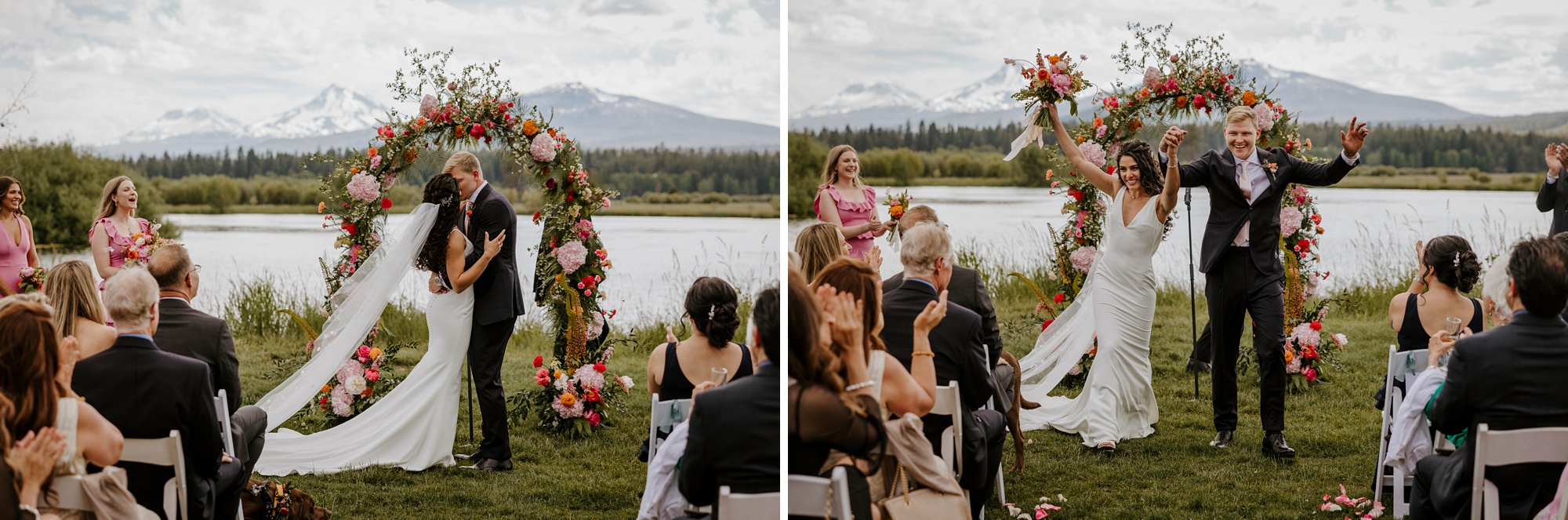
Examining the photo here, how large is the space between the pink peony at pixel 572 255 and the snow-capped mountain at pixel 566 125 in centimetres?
1539

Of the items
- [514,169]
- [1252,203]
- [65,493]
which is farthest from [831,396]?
[514,169]

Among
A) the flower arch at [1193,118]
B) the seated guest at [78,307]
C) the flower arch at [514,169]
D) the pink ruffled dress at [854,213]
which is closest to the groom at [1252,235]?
the flower arch at [1193,118]

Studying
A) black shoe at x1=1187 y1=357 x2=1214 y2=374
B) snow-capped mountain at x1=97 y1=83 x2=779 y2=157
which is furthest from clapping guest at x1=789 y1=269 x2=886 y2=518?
snow-capped mountain at x1=97 y1=83 x2=779 y2=157

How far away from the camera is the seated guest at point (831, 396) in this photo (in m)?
3.04

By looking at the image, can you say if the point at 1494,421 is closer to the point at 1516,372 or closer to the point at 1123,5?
the point at 1516,372

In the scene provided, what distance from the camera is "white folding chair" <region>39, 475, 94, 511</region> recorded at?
3.01m

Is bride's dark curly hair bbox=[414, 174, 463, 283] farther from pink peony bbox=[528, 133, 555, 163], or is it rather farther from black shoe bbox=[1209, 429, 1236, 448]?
black shoe bbox=[1209, 429, 1236, 448]

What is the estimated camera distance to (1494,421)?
321 centimetres

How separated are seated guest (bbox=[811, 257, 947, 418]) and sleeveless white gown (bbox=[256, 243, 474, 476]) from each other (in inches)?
103

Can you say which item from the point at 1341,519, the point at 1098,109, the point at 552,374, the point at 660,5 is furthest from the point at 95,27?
the point at 1341,519

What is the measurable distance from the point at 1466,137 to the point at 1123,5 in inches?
285

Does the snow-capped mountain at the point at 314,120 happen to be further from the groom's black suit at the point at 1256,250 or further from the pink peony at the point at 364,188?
the groom's black suit at the point at 1256,250

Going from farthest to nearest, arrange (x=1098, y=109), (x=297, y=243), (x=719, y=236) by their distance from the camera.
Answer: (x=297, y=243)
(x=719, y=236)
(x=1098, y=109)

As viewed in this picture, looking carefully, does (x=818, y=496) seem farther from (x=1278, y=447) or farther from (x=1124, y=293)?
(x=1278, y=447)
